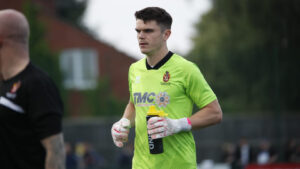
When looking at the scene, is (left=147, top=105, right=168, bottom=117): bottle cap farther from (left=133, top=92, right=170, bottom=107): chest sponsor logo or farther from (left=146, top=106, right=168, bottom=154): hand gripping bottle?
(left=133, top=92, right=170, bottom=107): chest sponsor logo

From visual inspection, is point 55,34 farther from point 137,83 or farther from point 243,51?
point 137,83

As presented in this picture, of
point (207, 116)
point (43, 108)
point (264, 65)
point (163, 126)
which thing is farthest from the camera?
point (264, 65)

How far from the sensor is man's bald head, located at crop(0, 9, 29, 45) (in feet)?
12.0

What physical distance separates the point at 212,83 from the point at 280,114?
7.22ft

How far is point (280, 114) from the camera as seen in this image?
16.2 m

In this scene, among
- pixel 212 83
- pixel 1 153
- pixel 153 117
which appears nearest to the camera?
pixel 1 153

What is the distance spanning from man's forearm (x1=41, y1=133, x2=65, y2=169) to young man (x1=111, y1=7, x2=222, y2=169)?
122 cm

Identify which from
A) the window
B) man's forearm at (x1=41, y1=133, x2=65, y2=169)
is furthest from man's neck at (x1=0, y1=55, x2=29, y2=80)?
the window

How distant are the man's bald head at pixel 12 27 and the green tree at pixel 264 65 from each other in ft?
41.4

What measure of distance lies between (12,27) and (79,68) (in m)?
19.8

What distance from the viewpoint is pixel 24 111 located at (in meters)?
3.60

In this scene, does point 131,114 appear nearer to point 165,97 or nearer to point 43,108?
point 165,97

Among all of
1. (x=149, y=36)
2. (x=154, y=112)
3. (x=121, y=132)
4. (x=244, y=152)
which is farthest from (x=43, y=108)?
(x=244, y=152)

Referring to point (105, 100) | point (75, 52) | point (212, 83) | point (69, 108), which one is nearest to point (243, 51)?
point (212, 83)
